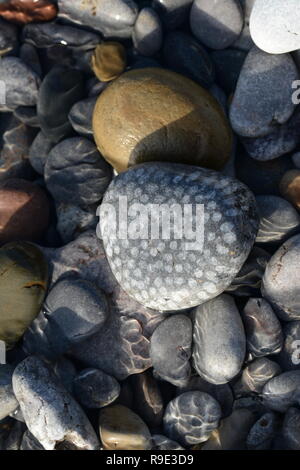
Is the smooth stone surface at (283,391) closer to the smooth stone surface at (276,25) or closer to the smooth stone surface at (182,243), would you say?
the smooth stone surface at (182,243)

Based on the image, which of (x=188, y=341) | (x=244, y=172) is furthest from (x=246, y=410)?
(x=244, y=172)

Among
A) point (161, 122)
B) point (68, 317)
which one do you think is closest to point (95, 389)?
point (68, 317)

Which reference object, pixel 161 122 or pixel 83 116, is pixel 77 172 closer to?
pixel 83 116

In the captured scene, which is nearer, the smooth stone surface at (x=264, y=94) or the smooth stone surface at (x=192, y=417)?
the smooth stone surface at (x=192, y=417)

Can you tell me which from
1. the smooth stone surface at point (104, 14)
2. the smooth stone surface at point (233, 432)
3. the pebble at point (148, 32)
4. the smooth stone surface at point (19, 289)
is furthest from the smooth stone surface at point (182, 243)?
the smooth stone surface at point (104, 14)

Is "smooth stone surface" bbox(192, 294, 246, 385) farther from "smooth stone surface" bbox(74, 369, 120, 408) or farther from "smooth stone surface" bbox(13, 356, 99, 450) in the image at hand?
"smooth stone surface" bbox(13, 356, 99, 450)
